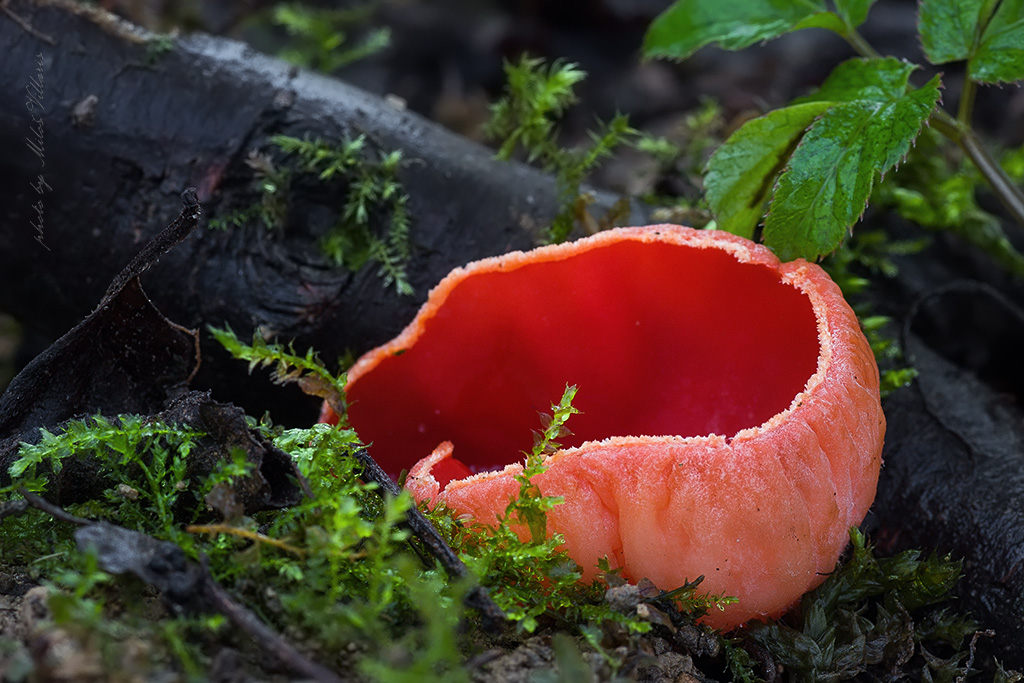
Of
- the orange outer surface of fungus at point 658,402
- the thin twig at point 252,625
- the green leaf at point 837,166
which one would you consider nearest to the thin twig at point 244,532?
the thin twig at point 252,625

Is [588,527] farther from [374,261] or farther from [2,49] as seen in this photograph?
[2,49]

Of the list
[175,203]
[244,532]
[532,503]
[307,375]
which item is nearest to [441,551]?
[532,503]

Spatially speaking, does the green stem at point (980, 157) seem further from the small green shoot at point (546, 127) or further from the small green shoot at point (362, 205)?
the small green shoot at point (362, 205)

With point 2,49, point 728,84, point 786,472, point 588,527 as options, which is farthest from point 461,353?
point 728,84

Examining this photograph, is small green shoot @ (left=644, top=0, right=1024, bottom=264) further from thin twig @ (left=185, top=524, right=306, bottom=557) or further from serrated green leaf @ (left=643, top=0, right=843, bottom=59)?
thin twig @ (left=185, top=524, right=306, bottom=557)

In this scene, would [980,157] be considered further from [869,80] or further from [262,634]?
[262,634]

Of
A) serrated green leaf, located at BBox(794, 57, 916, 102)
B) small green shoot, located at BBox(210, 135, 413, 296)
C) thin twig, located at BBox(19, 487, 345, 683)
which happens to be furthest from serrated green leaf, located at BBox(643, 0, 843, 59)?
thin twig, located at BBox(19, 487, 345, 683)
